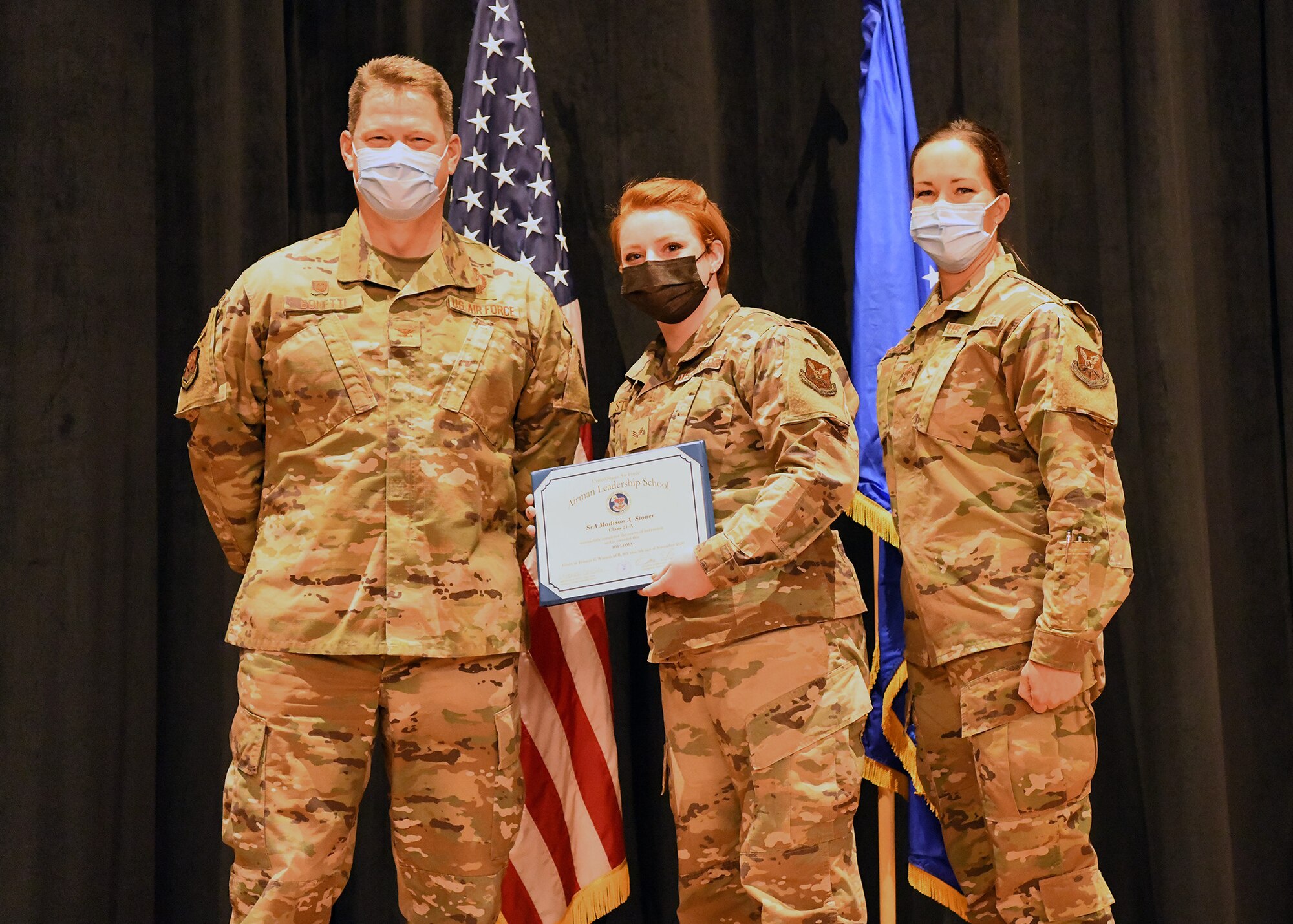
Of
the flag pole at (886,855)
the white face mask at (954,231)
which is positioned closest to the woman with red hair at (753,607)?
the white face mask at (954,231)

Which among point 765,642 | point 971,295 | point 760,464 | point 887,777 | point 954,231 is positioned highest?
point 954,231

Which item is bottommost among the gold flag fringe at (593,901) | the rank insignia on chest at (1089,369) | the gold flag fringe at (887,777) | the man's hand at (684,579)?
the gold flag fringe at (593,901)

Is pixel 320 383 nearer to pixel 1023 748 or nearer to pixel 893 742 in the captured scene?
pixel 1023 748

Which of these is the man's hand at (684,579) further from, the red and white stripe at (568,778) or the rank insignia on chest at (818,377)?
the red and white stripe at (568,778)

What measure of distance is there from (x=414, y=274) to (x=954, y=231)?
3.74ft

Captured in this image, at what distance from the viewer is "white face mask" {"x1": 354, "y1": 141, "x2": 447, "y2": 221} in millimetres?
2359

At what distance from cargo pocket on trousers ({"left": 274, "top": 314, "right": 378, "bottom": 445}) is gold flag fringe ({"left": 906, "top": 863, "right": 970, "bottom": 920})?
1.77 metres

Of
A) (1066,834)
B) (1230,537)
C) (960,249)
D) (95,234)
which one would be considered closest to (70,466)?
(95,234)

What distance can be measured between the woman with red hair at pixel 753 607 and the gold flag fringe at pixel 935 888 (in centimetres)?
64

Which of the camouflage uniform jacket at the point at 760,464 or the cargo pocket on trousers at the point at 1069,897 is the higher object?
the camouflage uniform jacket at the point at 760,464

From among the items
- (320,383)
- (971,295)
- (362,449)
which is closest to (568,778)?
(362,449)

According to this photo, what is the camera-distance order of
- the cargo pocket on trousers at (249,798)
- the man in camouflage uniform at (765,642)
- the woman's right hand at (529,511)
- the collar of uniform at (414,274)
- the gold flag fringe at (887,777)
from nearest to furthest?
the cargo pocket on trousers at (249,798) → the man in camouflage uniform at (765,642) → the collar of uniform at (414,274) → the woman's right hand at (529,511) → the gold flag fringe at (887,777)

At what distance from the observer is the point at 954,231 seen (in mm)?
2566

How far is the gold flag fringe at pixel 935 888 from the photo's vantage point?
2.88 metres
